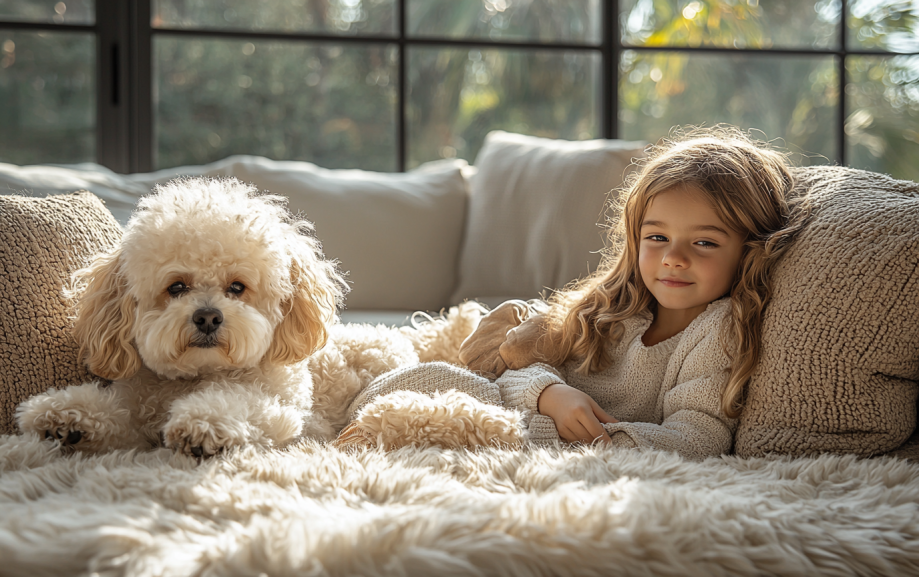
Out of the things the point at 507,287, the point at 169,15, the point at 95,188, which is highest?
the point at 169,15

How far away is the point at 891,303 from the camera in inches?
43.7

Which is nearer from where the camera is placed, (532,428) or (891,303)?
(891,303)

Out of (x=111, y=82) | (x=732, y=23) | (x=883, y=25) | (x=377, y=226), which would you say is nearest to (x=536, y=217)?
(x=377, y=226)

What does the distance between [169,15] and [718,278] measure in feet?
9.10

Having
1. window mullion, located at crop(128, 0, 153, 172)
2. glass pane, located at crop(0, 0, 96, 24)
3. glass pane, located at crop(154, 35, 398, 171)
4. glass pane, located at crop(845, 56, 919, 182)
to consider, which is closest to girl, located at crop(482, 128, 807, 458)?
glass pane, located at crop(154, 35, 398, 171)

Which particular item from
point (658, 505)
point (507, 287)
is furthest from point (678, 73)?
point (658, 505)

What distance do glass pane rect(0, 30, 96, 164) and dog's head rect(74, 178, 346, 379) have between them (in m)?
2.11

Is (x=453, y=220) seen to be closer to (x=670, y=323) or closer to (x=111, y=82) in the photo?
(x=670, y=323)

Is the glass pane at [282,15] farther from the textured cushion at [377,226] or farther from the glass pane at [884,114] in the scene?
the glass pane at [884,114]

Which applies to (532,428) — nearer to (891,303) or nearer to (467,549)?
(467,549)

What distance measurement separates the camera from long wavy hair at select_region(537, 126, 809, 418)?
124cm

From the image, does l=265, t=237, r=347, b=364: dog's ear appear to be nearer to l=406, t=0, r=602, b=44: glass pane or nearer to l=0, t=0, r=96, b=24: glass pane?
l=406, t=0, r=602, b=44: glass pane

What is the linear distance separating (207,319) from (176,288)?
0.11m

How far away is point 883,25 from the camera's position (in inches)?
130
